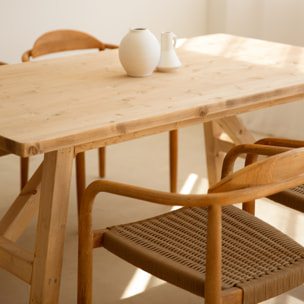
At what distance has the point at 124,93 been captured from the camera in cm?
204

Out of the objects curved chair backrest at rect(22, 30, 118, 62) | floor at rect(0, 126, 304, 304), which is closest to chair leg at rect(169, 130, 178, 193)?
floor at rect(0, 126, 304, 304)

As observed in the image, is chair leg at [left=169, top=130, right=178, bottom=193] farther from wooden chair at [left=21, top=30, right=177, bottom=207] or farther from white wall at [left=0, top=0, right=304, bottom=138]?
white wall at [left=0, top=0, right=304, bottom=138]

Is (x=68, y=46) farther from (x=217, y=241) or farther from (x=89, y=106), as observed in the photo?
(x=217, y=241)

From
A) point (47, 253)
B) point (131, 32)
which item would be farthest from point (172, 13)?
point (47, 253)

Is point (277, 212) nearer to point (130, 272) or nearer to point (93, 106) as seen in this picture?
point (130, 272)

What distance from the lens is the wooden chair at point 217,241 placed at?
1.35 m

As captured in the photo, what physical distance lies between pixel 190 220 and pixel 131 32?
77cm

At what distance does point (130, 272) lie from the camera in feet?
Answer: 7.73

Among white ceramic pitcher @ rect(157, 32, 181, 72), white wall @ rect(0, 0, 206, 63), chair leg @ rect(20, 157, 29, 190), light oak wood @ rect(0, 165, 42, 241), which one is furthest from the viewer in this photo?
white wall @ rect(0, 0, 206, 63)

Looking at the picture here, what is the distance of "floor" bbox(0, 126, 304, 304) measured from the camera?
86.5 inches

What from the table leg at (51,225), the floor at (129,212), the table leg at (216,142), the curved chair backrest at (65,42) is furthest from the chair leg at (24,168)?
the table leg at (51,225)

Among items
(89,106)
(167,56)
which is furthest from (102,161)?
(89,106)

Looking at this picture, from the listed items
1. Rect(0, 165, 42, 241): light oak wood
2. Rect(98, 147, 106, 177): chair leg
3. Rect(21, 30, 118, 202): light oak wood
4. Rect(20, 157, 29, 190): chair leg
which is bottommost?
Rect(98, 147, 106, 177): chair leg

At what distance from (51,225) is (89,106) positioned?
38 centimetres
